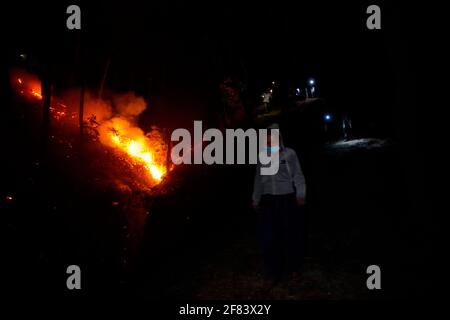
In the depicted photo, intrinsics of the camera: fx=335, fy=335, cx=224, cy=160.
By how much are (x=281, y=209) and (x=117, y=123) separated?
1072cm

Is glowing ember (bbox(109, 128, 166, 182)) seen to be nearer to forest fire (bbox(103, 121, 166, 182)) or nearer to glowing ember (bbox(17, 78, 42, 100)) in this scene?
forest fire (bbox(103, 121, 166, 182))

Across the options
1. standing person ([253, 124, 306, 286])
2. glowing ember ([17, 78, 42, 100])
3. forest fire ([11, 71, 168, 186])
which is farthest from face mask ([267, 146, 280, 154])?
glowing ember ([17, 78, 42, 100])

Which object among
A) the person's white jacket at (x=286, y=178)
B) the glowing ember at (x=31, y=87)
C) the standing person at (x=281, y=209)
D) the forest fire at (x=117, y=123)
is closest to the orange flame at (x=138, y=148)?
the forest fire at (x=117, y=123)

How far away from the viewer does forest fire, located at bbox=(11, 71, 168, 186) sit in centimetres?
1165

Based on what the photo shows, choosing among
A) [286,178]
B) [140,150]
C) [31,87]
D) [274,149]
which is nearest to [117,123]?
[140,150]

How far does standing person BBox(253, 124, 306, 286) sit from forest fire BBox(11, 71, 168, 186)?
7.28m

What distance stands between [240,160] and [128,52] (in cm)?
748

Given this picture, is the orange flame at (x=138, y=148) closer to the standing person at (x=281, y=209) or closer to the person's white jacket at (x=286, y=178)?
the standing person at (x=281, y=209)

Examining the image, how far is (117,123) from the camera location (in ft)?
47.5

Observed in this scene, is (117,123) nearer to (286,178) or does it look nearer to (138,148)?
(138,148)

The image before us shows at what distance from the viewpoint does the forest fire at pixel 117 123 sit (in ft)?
38.2

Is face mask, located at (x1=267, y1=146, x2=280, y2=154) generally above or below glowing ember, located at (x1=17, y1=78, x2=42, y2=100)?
below

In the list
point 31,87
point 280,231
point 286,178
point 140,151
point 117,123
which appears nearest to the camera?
point 286,178
